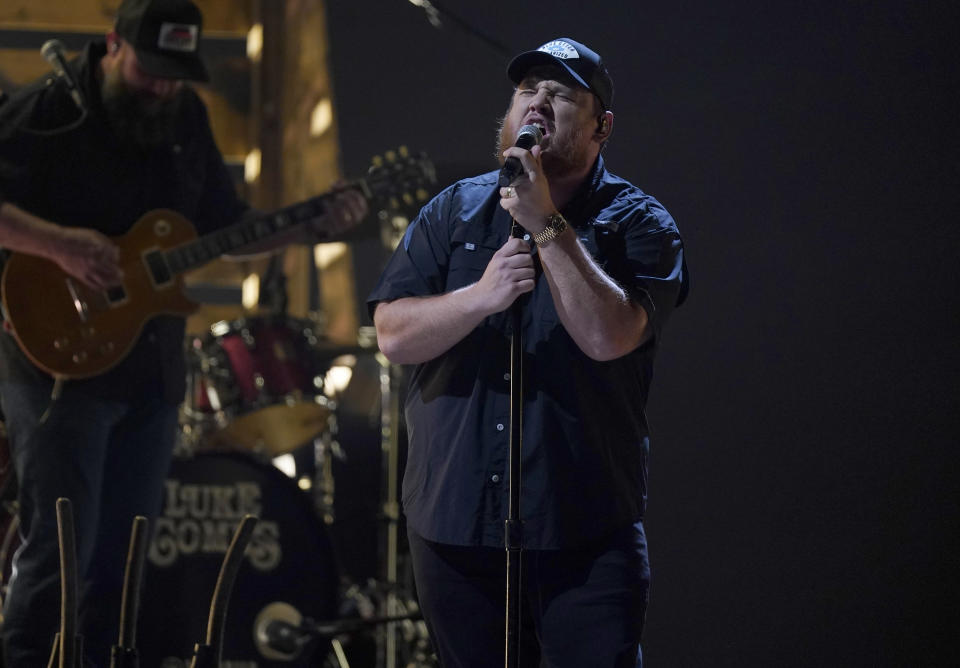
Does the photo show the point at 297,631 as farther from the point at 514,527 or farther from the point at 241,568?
the point at 514,527

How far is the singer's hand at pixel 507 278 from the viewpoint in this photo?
1891 millimetres

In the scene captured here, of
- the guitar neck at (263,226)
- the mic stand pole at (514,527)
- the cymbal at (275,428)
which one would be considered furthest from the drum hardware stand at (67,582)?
the cymbal at (275,428)

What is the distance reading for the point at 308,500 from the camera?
4.07 meters

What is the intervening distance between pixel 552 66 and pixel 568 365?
1.78ft

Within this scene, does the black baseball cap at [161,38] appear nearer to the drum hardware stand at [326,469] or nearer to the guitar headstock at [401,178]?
the guitar headstock at [401,178]

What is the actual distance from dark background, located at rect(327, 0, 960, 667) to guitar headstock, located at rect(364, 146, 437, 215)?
0.70 m

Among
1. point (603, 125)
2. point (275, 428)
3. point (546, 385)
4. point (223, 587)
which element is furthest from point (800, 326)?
point (275, 428)

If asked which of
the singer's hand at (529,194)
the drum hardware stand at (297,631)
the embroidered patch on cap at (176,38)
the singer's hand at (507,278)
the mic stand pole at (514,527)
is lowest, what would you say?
the drum hardware stand at (297,631)

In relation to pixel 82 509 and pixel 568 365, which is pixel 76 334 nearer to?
pixel 82 509

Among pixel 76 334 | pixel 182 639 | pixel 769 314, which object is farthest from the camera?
pixel 182 639

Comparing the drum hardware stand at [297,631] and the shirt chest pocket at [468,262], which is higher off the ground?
the shirt chest pocket at [468,262]

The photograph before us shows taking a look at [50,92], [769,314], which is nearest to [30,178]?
[50,92]

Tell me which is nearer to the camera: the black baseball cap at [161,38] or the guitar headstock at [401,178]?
the black baseball cap at [161,38]

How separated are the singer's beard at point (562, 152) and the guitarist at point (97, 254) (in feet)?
4.90
